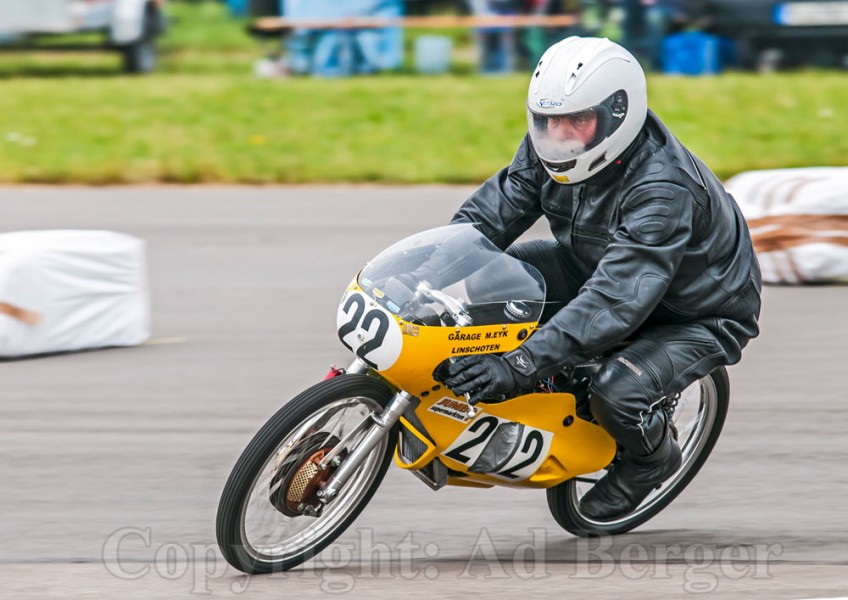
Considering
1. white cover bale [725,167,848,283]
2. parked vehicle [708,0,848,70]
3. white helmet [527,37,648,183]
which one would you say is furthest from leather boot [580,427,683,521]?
parked vehicle [708,0,848,70]

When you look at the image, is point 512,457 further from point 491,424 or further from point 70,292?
point 70,292

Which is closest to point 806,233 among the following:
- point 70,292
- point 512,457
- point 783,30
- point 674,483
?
point 674,483

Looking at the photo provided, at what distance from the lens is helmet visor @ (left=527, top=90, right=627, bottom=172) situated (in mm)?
4473

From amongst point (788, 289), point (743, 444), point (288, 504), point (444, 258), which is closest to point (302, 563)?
point (288, 504)

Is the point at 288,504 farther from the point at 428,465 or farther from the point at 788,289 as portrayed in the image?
the point at 788,289

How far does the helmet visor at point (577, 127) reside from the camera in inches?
176

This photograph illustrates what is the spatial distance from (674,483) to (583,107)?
5.31ft

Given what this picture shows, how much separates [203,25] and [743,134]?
1195 cm

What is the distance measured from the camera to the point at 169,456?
5.96 metres

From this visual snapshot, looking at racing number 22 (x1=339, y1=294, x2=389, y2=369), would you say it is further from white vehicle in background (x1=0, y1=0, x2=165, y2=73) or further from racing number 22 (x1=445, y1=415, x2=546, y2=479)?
white vehicle in background (x1=0, y1=0, x2=165, y2=73)

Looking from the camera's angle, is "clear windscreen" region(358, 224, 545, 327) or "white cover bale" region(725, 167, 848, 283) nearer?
"clear windscreen" region(358, 224, 545, 327)

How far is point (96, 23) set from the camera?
16844mm

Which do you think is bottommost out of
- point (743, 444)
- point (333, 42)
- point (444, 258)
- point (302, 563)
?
point (333, 42)

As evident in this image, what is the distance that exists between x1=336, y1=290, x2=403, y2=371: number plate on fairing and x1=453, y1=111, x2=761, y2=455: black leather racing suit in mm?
414
